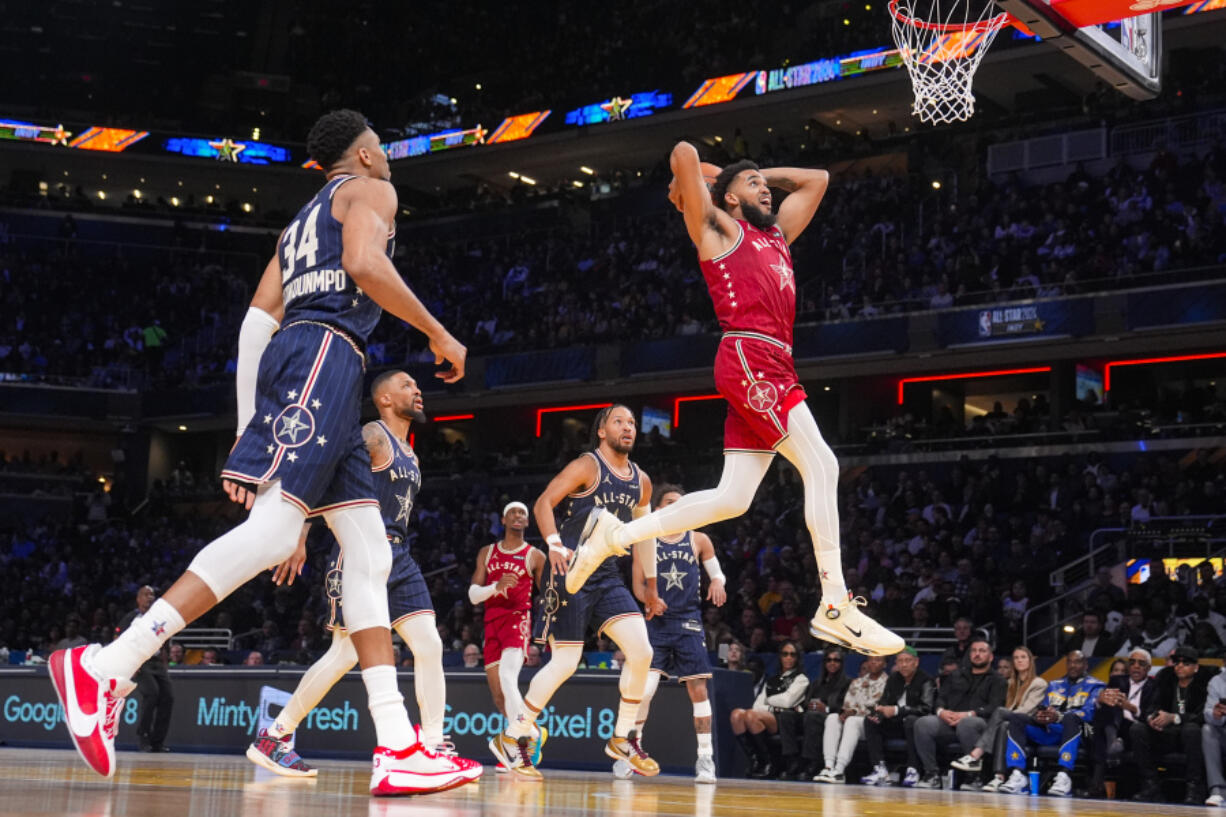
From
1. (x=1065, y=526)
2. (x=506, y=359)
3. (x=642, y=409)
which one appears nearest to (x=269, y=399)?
(x=1065, y=526)

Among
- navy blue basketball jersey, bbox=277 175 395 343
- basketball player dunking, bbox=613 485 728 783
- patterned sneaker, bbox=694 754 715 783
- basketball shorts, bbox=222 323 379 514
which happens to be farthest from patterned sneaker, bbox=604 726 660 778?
navy blue basketball jersey, bbox=277 175 395 343

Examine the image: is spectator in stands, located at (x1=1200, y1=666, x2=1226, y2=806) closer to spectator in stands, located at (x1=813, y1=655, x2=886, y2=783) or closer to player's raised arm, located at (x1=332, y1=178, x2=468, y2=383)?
spectator in stands, located at (x1=813, y1=655, x2=886, y2=783)

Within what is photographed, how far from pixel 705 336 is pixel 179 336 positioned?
18.4 metres

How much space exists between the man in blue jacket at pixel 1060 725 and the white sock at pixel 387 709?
8.94 meters

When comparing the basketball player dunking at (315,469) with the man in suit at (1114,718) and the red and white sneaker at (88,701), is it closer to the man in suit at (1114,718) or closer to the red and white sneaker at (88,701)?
the red and white sneaker at (88,701)

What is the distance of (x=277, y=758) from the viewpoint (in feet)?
24.1

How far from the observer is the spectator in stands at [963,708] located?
1316 centimetres

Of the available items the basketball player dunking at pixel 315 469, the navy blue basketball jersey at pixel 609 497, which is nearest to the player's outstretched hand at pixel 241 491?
the basketball player dunking at pixel 315 469

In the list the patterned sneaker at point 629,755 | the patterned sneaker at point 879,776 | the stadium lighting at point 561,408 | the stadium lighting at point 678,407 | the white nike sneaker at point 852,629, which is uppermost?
the stadium lighting at point 561,408

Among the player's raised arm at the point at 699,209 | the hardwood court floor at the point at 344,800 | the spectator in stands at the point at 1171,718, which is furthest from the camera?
the spectator in stands at the point at 1171,718

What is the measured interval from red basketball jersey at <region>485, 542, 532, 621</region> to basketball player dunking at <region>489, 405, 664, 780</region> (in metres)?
1.86

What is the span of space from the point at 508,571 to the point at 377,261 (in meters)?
7.27

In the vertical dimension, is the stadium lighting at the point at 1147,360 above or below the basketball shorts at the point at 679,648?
above

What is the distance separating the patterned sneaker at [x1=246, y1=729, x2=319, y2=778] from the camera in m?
7.16
